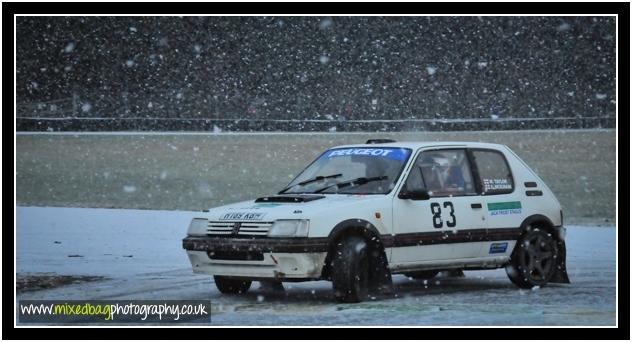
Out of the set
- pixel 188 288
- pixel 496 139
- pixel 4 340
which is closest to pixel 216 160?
pixel 496 139

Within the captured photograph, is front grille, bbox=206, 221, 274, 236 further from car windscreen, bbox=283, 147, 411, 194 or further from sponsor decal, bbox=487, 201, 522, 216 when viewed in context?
sponsor decal, bbox=487, 201, 522, 216

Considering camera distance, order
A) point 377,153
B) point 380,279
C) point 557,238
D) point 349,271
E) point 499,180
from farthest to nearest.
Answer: point 557,238
point 499,180
point 377,153
point 380,279
point 349,271

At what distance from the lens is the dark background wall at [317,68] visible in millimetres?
34000

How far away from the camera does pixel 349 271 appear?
387 inches

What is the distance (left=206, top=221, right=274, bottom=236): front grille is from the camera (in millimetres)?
9852

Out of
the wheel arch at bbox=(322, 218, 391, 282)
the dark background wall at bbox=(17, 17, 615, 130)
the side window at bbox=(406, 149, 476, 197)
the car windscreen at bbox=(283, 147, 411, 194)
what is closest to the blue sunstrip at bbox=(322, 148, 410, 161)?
the car windscreen at bbox=(283, 147, 411, 194)

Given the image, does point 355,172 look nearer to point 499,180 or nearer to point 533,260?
point 499,180

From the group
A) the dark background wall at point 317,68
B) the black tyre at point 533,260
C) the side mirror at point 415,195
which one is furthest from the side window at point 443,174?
the dark background wall at point 317,68

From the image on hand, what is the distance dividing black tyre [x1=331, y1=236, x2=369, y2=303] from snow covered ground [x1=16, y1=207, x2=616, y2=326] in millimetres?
117

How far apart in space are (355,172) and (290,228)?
4.61ft

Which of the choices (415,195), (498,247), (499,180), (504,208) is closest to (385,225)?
(415,195)

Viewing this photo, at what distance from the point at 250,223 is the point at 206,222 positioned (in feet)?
1.74

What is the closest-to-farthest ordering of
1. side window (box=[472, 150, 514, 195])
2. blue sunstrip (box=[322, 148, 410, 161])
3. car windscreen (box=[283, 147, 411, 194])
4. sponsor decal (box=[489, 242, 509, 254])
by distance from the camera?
car windscreen (box=[283, 147, 411, 194]) → blue sunstrip (box=[322, 148, 410, 161]) → sponsor decal (box=[489, 242, 509, 254]) → side window (box=[472, 150, 514, 195])

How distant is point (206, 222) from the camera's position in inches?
405
